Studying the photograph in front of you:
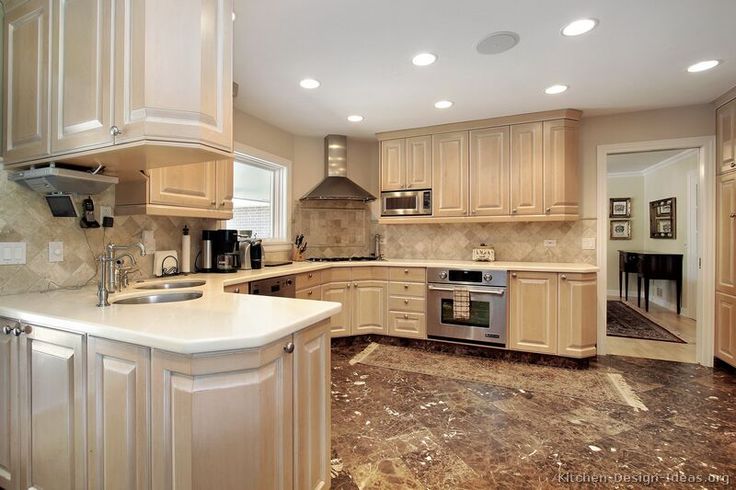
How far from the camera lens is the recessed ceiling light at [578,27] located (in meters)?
2.06

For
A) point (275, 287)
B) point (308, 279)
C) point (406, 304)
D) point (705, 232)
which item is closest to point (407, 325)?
point (406, 304)

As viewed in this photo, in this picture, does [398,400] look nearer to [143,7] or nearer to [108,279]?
[108,279]

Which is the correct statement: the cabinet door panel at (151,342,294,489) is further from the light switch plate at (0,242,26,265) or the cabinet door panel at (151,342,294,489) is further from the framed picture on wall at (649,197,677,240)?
the framed picture on wall at (649,197,677,240)

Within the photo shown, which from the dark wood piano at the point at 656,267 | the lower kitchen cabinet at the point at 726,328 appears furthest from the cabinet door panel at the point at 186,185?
the dark wood piano at the point at 656,267

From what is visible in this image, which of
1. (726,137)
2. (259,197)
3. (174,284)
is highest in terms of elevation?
(726,137)

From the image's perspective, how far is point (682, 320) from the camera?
5.04m

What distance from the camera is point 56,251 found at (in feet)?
6.49

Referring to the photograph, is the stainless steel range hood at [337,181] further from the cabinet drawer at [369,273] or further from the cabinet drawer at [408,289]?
the cabinet drawer at [408,289]

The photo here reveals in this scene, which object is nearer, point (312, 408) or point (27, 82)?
point (312, 408)

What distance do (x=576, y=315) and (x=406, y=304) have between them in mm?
1611

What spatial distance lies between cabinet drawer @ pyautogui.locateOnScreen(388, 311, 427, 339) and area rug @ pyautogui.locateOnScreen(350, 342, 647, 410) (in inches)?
6.6

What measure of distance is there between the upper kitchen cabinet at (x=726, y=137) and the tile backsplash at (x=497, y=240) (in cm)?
108

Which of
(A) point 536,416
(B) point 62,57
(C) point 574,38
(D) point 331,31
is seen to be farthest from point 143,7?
(A) point 536,416

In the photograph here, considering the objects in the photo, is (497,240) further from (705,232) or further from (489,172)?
(705,232)
